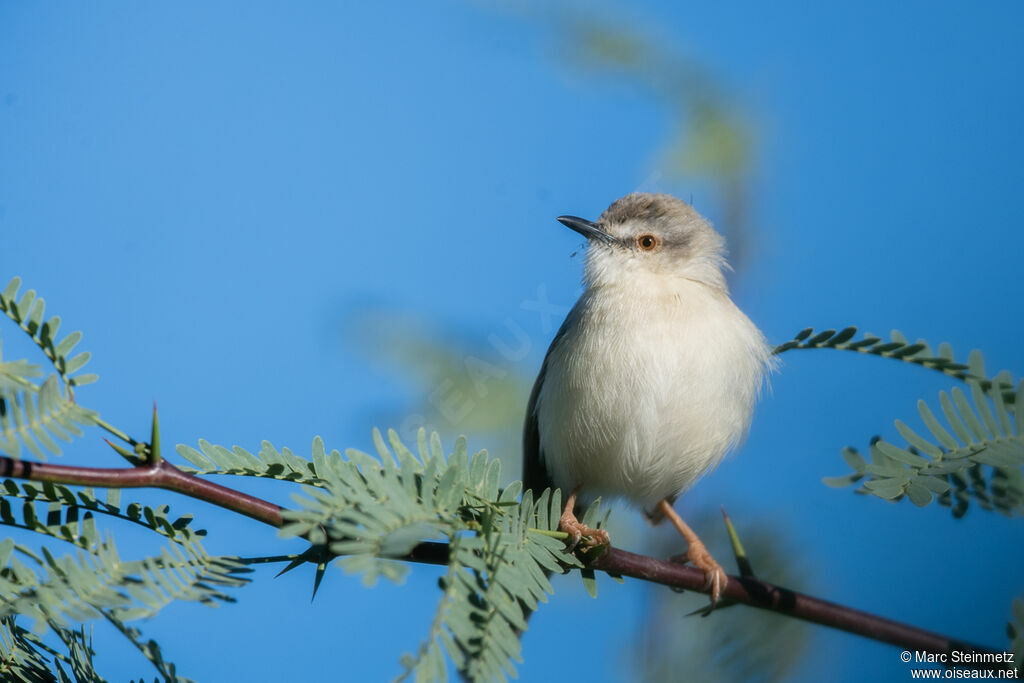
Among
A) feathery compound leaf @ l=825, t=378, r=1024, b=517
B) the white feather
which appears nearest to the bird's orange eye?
the white feather

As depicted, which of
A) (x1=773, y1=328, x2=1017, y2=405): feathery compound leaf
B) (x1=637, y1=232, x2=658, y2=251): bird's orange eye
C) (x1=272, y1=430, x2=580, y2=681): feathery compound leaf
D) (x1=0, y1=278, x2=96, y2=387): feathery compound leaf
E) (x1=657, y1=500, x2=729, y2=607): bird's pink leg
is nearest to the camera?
(x1=272, y1=430, x2=580, y2=681): feathery compound leaf

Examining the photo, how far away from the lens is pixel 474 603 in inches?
37.4

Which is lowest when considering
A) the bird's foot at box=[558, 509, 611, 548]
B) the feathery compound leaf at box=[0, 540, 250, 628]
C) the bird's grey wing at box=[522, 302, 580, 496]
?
the feathery compound leaf at box=[0, 540, 250, 628]

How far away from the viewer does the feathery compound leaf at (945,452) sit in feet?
3.90

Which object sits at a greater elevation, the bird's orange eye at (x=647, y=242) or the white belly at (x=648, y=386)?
the bird's orange eye at (x=647, y=242)

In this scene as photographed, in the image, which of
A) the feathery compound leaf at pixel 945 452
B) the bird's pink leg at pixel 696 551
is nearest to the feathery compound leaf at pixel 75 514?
the feathery compound leaf at pixel 945 452

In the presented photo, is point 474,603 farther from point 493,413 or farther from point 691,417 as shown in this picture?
point 493,413

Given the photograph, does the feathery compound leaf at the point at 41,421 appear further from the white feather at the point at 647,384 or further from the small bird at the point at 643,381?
the white feather at the point at 647,384

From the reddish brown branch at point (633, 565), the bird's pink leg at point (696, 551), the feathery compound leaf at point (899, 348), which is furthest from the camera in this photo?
the bird's pink leg at point (696, 551)

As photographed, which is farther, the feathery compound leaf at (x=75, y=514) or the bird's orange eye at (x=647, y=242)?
the bird's orange eye at (x=647, y=242)

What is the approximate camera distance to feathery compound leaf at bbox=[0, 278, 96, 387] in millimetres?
1074

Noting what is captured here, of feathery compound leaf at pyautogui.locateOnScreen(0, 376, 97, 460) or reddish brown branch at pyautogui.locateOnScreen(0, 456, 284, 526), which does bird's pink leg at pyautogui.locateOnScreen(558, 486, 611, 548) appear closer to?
reddish brown branch at pyautogui.locateOnScreen(0, 456, 284, 526)

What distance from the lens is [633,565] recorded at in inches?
57.5

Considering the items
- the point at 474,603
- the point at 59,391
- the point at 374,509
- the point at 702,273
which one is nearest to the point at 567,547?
the point at 474,603
